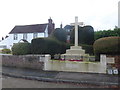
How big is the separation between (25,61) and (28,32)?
20.5 meters

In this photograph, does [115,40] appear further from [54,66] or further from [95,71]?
[54,66]

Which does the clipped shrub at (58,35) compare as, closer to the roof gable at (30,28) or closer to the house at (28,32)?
the house at (28,32)

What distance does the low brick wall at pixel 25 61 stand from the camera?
10961 millimetres

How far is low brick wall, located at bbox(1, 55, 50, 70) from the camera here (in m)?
11.0

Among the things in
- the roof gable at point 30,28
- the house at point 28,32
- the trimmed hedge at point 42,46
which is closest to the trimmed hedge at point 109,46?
the trimmed hedge at point 42,46

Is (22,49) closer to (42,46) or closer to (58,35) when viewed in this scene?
(42,46)

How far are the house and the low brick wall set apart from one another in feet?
56.0

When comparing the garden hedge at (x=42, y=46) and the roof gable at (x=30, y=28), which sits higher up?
the roof gable at (x=30, y=28)

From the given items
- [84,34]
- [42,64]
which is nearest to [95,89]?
[42,64]

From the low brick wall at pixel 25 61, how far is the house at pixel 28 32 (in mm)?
17067

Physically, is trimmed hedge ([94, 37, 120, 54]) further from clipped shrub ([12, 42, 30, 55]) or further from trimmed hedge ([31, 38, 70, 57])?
clipped shrub ([12, 42, 30, 55])

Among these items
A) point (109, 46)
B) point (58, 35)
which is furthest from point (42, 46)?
point (109, 46)

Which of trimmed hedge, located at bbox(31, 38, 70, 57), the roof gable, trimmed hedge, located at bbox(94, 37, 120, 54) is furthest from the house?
trimmed hedge, located at bbox(94, 37, 120, 54)

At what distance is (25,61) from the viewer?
11.8 meters
